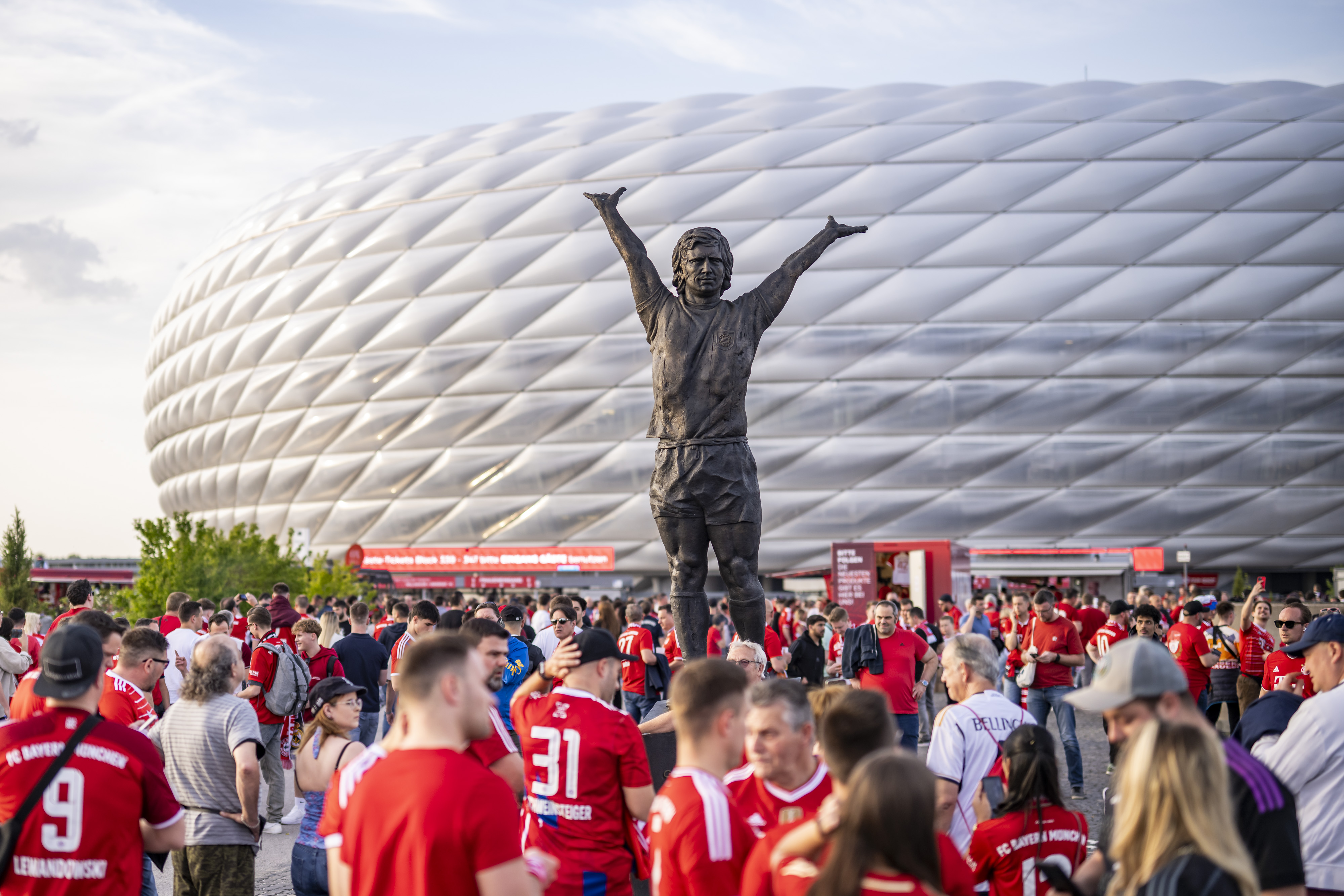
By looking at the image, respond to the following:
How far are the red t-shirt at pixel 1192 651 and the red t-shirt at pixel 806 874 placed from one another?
845 cm

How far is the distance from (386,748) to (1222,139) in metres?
34.7

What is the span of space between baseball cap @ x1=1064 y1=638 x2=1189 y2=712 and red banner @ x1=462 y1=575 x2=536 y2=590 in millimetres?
30360

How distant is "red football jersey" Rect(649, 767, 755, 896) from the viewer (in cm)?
271

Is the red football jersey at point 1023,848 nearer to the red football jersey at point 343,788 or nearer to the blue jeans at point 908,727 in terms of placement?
the red football jersey at point 343,788

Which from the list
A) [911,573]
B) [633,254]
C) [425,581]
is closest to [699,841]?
[633,254]

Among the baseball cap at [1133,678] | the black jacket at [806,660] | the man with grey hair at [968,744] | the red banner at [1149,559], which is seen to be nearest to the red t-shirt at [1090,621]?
the black jacket at [806,660]

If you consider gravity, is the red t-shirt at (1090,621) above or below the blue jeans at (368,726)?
above

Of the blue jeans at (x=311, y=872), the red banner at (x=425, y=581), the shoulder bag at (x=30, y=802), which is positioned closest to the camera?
the shoulder bag at (x=30, y=802)

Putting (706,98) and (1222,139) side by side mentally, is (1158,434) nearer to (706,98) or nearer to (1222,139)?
(1222,139)

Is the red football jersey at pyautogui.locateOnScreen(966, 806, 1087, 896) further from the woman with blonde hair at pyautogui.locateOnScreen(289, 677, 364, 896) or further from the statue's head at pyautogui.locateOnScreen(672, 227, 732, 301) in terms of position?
the statue's head at pyautogui.locateOnScreen(672, 227, 732, 301)

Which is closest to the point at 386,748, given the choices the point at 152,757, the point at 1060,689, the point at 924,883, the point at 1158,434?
the point at 152,757

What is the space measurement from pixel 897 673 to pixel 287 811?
5.08 meters

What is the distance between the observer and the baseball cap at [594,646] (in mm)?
3693

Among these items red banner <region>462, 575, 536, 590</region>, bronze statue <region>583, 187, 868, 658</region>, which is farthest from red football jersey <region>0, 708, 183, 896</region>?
red banner <region>462, 575, 536, 590</region>
